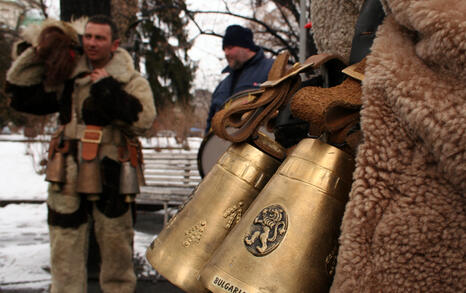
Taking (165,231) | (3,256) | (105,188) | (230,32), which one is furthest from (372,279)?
(3,256)

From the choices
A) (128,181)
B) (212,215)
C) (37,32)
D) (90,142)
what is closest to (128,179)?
(128,181)

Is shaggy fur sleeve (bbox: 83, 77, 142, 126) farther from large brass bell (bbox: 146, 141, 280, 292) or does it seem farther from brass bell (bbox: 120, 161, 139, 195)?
large brass bell (bbox: 146, 141, 280, 292)

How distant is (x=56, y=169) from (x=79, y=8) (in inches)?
63.2

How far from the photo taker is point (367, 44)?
924mm

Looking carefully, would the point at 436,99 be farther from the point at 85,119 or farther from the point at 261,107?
the point at 85,119

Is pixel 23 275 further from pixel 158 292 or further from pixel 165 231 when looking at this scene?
pixel 165 231

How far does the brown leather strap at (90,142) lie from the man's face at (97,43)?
0.48 m

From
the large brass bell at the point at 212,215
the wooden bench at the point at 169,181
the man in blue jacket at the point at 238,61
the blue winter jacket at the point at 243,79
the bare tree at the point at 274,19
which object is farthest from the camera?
the bare tree at the point at 274,19

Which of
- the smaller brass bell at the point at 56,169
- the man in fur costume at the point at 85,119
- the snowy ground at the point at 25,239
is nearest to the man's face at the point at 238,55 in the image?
the man in fur costume at the point at 85,119

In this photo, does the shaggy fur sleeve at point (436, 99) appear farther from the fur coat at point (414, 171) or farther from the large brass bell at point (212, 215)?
the large brass bell at point (212, 215)

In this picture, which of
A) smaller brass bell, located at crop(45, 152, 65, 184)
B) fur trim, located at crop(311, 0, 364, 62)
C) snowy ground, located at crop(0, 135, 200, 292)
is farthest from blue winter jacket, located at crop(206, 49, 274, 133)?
fur trim, located at crop(311, 0, 364, 62)

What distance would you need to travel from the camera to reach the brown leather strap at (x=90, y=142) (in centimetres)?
263

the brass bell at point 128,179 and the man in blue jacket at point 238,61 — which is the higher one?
the man in blue jacket at point 238,61

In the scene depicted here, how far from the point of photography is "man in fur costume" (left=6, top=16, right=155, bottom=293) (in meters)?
2.61
